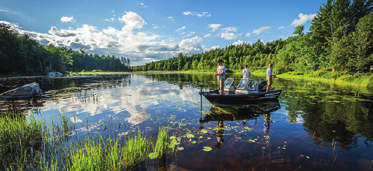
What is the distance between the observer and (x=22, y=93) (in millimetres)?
13586

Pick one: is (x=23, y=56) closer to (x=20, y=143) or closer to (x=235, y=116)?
(x=20, y=143)

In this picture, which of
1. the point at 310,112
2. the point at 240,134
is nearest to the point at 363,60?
the point at 310,112

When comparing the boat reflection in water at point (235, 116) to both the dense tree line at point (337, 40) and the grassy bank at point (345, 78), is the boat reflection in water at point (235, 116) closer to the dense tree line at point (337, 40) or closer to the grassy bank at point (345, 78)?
the grassy bank at point (345, 78)

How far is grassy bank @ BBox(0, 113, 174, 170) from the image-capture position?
11.9 ft

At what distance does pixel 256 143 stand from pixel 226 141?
1.13 m

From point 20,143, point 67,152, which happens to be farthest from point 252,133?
point 20,143

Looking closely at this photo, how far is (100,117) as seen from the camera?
848cm

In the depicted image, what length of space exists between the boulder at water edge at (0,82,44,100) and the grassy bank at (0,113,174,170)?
461 inches

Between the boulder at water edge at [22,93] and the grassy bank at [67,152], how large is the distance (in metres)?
11.7

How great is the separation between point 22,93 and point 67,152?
1470 cm

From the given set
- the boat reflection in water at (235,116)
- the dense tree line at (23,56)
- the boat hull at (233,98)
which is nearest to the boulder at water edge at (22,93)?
the boat hull at (233,98)

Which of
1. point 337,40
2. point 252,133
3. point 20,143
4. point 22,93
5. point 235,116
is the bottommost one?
point 252,133

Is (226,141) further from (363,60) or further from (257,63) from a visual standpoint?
(257,63)

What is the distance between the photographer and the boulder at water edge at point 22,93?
13148mm
